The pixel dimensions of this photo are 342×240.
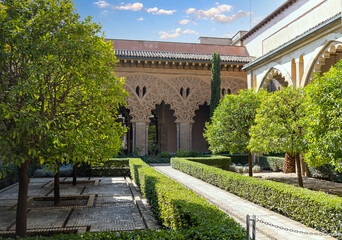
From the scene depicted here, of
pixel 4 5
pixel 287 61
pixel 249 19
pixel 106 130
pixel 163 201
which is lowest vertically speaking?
pixel 163 201

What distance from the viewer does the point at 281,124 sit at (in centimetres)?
996

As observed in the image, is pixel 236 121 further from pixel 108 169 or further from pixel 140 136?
pixel 140 136

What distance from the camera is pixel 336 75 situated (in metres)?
6.74

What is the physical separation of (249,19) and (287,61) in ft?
53.8

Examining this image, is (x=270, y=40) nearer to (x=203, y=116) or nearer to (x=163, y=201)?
(x=203, y=116)

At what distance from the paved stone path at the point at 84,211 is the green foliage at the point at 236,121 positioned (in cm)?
432

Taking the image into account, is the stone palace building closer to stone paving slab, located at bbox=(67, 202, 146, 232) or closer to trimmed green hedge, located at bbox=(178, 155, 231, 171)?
trimmed green hedge, located at bbox=(178, 155, 231, 171)

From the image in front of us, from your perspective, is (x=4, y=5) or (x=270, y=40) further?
(x=270, y=40)

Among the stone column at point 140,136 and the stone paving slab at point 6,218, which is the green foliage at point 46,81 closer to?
the stone paving slab at point 6,218

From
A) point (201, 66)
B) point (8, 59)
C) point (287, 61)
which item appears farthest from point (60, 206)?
point (201, 66)

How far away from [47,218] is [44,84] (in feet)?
11.8

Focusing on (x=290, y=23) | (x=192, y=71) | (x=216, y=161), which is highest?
(x=290, y=23)

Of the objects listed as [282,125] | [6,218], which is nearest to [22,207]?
[6,218]

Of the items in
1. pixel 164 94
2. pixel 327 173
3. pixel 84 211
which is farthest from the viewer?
pixel 164 94
